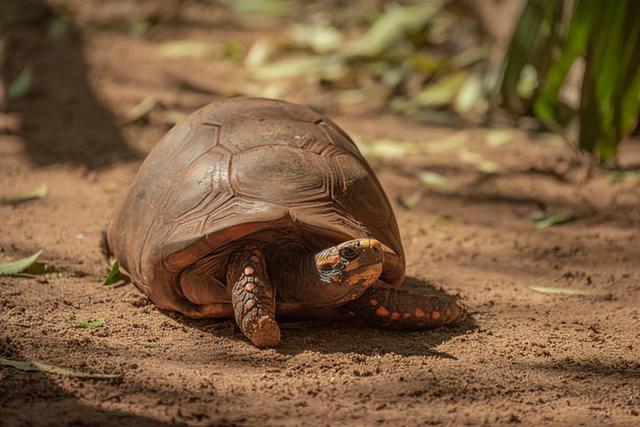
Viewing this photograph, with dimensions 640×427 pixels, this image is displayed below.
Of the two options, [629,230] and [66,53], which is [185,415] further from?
[66,53]

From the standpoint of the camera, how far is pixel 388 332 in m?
3.42

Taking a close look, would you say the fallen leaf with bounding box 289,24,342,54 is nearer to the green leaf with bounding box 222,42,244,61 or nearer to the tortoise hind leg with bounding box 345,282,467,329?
the green leaf with bounding box 222,42,244,61

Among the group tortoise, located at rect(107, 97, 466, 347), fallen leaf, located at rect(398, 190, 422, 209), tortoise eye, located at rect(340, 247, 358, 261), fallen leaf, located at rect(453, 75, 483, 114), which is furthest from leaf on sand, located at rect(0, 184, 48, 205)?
fallen leaf, located at rect(453, 75, 483, 114)

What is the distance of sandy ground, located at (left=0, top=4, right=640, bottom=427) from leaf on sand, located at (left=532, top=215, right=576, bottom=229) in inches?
2.6

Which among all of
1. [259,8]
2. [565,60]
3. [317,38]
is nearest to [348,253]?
[565,60]

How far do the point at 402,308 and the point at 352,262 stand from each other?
1.25 ft

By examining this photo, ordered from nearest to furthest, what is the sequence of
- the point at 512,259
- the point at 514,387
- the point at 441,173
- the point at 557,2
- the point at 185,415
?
the point at 185,415 < the point at 514,387 < the point at 512,259 < the point at 557,2 < the point at 441,173

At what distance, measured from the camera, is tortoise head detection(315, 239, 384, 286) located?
3037mm

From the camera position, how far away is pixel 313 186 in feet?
11.0

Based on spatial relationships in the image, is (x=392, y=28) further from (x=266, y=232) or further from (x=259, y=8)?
(x=266, y=232)

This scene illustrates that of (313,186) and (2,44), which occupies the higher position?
(313,186)

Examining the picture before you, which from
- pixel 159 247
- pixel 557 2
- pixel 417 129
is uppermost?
pixel 557 2

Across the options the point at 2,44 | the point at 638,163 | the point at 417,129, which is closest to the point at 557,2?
the point at 638,163

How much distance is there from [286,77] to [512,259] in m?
3.43
